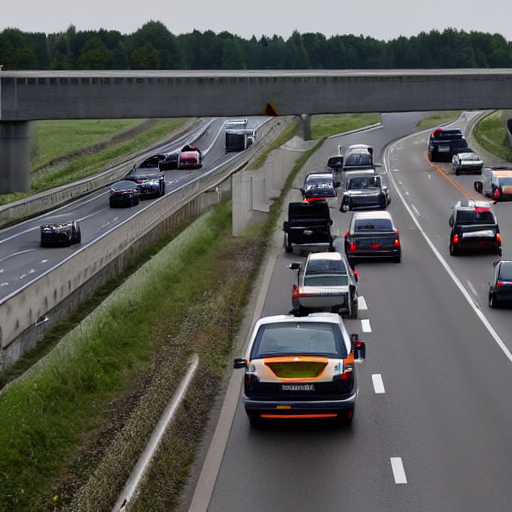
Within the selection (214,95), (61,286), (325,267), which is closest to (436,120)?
(214,95)

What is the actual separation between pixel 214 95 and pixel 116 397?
2402 inches

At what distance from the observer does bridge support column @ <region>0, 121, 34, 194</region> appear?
75688 mm

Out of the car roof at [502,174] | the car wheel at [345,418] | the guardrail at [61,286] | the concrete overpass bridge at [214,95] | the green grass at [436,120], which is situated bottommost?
the guardrail at [61,286]

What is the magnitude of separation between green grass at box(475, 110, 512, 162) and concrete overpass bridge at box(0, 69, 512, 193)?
4.44 meters

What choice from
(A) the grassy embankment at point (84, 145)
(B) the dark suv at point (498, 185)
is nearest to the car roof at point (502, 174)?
(B) the dark suv at point (498, 185)

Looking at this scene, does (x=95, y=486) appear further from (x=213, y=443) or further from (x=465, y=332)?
(x=465, y=332)

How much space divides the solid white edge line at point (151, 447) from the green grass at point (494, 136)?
62.8 meters

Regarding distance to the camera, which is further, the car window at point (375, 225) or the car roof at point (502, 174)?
the car roof at point (502, 174)

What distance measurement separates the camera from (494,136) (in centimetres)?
10450

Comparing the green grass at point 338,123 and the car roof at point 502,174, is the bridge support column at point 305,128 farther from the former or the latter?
the car roof at point 502,174

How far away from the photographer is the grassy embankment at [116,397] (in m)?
14.5

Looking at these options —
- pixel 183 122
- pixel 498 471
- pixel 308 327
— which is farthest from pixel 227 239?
pixel 183 122

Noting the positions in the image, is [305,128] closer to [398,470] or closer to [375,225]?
[375,225]

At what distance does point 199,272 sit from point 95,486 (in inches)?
853
